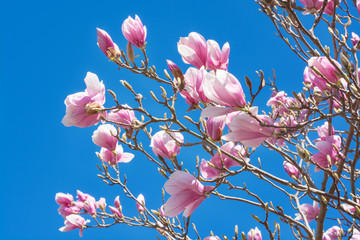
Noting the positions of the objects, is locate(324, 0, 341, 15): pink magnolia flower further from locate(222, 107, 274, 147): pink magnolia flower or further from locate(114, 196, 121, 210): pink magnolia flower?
locate(114, 196, 121, 210): pink magnolia flower

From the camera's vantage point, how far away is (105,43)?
208 centimetres

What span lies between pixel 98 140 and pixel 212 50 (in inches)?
41.3

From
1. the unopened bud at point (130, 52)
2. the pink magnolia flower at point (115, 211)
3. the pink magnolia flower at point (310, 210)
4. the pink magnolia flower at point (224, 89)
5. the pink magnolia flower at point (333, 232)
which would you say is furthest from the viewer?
the pink magnolia flower at point (115, 211)

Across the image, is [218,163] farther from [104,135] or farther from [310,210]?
[310,210]

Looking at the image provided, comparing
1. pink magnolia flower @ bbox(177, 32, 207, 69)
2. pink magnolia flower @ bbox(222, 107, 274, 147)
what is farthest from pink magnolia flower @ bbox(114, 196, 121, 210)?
pink magnolia flower @ bbox(222, 107, 274, 147)

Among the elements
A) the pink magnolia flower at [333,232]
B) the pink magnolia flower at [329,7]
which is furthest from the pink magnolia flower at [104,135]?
the pink magnolia flower at [333,232]

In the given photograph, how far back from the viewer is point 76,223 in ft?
12.2

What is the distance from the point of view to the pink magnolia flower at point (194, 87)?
1.76 meters

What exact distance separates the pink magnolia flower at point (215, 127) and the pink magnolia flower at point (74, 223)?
2.46m

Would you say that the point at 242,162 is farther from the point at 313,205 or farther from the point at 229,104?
the point at 313,205

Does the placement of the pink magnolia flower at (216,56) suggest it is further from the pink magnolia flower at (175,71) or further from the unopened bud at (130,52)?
the unopened bud at (130,52)

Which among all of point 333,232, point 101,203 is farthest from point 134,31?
point 333,232

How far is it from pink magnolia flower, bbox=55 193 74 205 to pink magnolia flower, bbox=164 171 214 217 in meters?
2.46

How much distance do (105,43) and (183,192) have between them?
1.04 m
